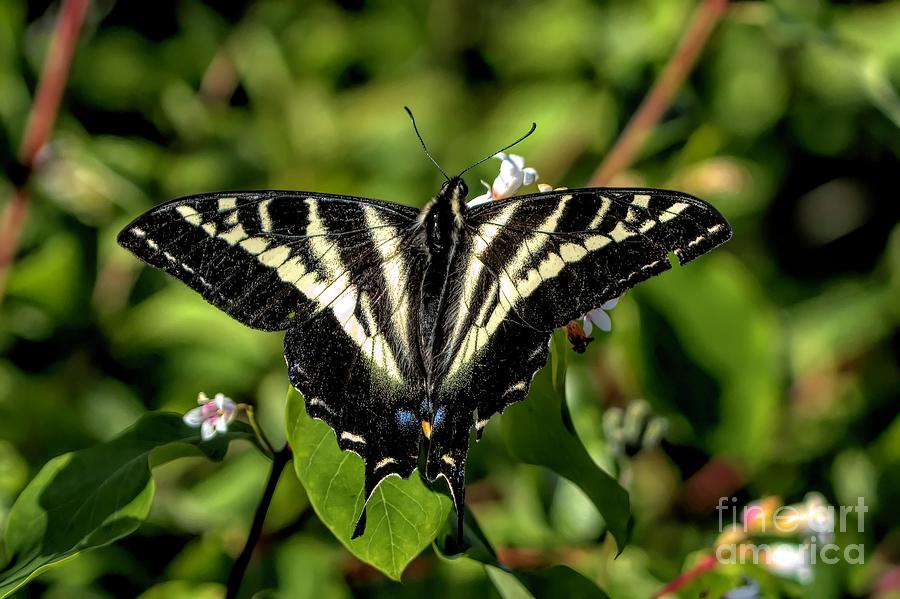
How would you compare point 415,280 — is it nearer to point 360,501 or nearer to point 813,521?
point 360,501

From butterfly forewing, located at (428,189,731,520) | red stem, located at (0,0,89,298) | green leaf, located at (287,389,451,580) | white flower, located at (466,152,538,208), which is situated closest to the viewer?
green leaf, located at (287,389,451,580)

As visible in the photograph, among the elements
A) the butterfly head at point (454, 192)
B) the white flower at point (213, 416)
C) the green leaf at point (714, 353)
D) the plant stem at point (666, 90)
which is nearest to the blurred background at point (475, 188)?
the green leaf at point (714, 353)

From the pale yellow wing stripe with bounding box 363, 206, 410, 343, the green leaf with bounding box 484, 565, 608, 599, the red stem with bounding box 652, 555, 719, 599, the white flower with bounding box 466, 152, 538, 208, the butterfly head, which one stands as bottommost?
the red stem with bounding box 652, 555, 719, 599

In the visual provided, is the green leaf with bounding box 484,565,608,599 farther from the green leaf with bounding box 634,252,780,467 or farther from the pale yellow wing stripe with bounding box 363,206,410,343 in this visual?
the green leaf with bounding box 634,252,780,467

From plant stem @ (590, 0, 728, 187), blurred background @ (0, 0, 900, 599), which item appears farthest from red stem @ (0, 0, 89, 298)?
plant stem @ (590, 0, 728, 187)

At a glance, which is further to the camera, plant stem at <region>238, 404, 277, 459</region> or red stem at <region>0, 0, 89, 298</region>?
red stem at <region>0, 0, 89, 298</region>

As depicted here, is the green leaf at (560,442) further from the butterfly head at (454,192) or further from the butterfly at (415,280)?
the butterfly head at (454,192)

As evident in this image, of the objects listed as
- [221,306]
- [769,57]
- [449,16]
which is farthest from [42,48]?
[769,57]
